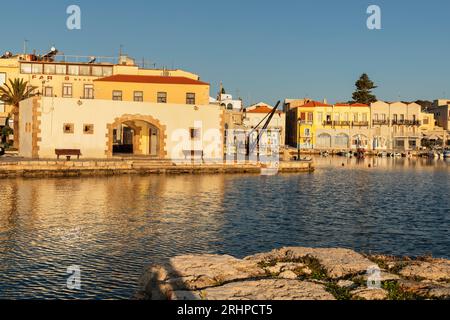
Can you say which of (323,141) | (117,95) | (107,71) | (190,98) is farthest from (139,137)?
(323,141)

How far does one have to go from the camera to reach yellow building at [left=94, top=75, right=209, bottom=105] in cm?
4828

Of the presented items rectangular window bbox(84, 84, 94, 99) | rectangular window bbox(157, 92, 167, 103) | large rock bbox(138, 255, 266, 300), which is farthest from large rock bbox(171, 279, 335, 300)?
rectangular window bbox(84, 84, 94, 99)

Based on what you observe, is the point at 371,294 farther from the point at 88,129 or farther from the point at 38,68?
the point at 38,68

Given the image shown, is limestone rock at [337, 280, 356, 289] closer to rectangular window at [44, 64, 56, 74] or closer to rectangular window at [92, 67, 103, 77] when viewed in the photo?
rectangular window at [92, 67, 103, 77]

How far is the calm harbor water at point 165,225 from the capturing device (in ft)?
37.7

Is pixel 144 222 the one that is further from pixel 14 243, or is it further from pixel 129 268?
pixel 129 268

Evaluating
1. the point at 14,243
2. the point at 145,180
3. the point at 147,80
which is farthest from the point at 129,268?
the point at 147,80

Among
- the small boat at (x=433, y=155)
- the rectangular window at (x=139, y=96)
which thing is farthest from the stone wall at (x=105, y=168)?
the small boat at (x=433, y=155)

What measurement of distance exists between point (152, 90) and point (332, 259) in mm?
41488

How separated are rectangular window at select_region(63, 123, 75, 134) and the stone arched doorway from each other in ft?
9.74

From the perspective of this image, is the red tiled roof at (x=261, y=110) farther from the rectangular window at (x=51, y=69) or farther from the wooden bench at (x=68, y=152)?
the wooden bench at (x=68, y=152)

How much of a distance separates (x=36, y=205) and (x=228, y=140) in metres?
55.2

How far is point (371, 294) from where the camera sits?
689 cm
